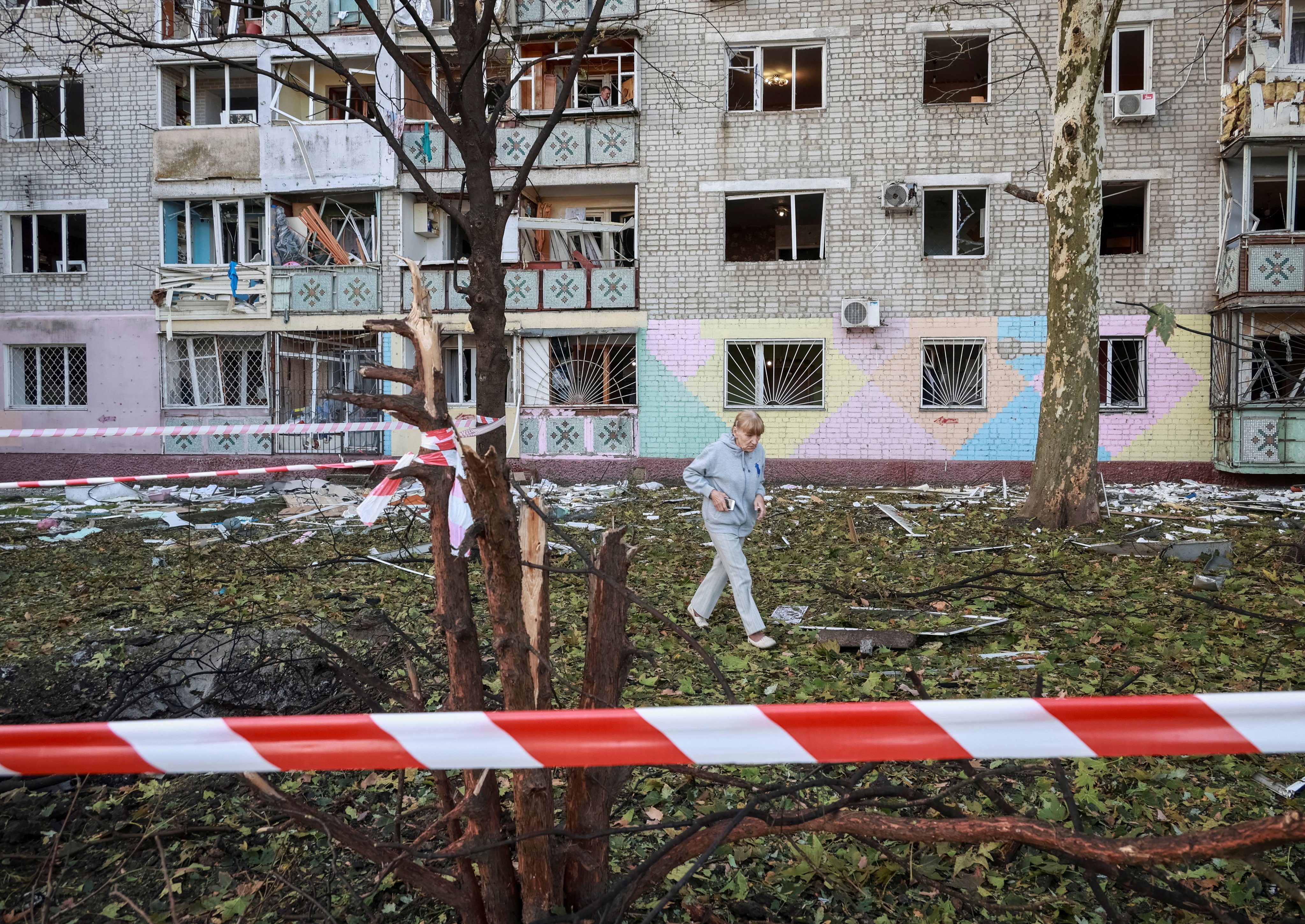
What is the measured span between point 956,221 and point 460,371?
11.4 metres

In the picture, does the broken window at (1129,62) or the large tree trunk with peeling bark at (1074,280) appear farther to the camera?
the broken window at (1129,62)

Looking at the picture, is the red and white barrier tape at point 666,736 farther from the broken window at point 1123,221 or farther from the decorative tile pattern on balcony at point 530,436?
the broken window at point 1123,221

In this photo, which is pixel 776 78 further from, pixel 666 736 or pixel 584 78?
pixel 666 736

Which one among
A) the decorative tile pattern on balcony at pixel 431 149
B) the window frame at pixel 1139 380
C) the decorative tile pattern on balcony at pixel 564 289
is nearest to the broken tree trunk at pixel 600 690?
the decorative tile pattern on balcony at pixel 564 289

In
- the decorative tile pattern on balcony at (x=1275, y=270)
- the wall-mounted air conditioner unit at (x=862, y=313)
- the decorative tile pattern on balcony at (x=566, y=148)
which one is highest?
the decorative tile pattern on balcony at (x=566, y=148)

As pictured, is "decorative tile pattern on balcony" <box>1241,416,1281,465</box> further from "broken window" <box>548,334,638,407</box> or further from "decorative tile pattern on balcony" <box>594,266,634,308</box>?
"decorative tile pattern on balcony" <box>594,266,634,308</box>

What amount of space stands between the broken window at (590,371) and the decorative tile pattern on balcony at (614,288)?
0.79 m

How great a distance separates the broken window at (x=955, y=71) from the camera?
19359mm

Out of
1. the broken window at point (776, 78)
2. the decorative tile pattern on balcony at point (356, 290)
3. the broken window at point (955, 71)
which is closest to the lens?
the broken window at point (955, 71)

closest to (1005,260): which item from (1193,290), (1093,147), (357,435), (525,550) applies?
(1193,290)

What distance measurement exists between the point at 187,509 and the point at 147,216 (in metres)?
10.0

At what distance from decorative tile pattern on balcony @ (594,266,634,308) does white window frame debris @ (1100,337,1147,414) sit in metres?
9.82

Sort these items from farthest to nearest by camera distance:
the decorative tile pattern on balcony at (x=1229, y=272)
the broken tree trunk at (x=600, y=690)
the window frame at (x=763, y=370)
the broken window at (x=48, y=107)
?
1. the broken window at (x=48, y=107)
2. the window frame at (x=763, y=370)
3. the decorative tile pattern on balcony at (x=1229, y=272)
4. the broken tree trunk at (x=600, y=690)

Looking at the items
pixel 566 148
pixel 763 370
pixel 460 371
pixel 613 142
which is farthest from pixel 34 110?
pixel 763 370
